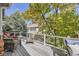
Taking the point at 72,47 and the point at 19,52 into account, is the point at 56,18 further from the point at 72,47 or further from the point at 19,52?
the point at 19,52

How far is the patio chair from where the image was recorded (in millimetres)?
1840

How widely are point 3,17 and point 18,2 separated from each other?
0.23 m

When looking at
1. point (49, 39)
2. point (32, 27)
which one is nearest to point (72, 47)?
point (49, 39)

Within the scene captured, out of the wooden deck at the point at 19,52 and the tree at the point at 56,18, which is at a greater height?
the tree at the point at 56,18

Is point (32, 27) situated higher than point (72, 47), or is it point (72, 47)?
point (32, 27)

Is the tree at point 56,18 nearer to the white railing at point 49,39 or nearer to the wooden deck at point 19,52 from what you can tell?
the white railing at point 49,39

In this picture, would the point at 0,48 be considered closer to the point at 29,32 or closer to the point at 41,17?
the point at 29,32

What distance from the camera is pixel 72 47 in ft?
6.04

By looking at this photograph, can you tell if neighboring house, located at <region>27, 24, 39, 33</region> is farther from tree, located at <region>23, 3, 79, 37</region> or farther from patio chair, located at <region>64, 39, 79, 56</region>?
patio chair, located at <region>64, 39, 79, 56</region>

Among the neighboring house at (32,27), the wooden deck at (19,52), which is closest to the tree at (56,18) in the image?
the neighboring house at (32,27)

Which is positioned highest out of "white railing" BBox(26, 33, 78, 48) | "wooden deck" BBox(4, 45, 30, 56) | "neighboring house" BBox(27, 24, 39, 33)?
"neighboring house" BBox(27, 24, 39, 33)

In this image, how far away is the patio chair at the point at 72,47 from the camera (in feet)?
6.04

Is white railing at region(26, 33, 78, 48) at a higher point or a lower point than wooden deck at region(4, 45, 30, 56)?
higher

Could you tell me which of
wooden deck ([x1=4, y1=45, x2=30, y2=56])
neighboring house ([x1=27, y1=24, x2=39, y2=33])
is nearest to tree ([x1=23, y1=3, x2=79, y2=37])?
neighboring house ([x1=27, y1=24, x2=39, y2=33])
